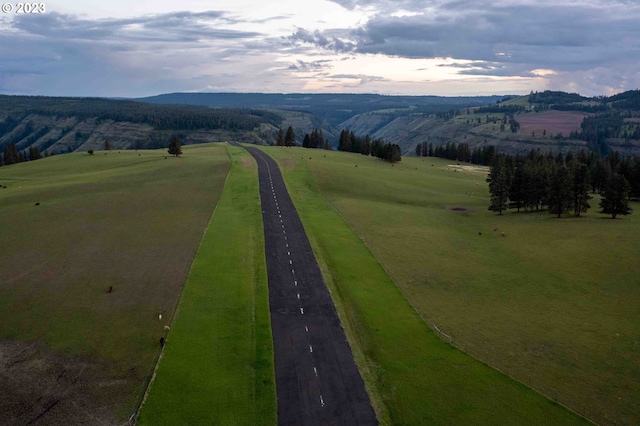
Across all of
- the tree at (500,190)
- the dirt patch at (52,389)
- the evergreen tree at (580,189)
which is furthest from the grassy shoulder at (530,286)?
the dirt patch at (52,389)

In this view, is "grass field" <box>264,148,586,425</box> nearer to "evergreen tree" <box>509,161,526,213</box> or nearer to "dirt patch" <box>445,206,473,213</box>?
"dirt patch" <box>445,206,473,213</box>

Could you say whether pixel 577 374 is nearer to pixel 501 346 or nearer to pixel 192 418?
pixel 501 346

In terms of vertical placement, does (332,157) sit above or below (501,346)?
above

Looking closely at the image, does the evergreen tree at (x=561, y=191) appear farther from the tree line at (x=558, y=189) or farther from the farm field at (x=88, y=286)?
the farm field at (x=88, y=286)

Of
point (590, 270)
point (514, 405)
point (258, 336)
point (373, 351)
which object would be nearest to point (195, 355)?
point (258, 336)

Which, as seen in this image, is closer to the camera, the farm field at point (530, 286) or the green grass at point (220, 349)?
the green grass at point (220, 349)

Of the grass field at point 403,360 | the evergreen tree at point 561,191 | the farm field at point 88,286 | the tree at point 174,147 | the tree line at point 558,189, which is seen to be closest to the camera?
the grass field at point 403,360
